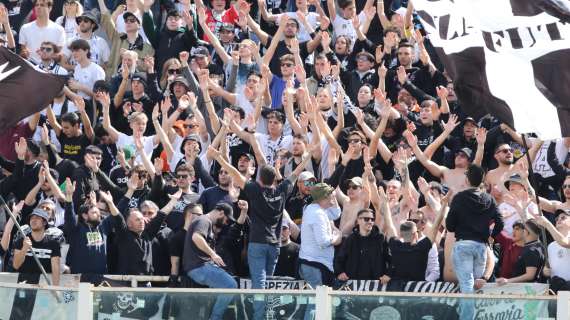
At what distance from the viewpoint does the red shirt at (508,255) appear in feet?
56.8

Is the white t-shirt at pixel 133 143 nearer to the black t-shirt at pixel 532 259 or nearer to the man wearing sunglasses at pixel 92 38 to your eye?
the man wearing sunglasses at pixel 92 38

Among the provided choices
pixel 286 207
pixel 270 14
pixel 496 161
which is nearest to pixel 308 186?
pixel 286 207

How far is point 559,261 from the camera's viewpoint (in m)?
16.8

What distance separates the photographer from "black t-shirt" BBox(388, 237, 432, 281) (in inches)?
682

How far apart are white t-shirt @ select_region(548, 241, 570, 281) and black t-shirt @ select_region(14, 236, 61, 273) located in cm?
552

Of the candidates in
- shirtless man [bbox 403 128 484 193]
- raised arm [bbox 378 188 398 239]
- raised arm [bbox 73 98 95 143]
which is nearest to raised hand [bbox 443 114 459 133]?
shirtless man [bbox 403 128 484 193]

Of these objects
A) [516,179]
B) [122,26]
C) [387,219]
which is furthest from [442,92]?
[122,26]

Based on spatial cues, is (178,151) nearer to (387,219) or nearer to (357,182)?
(357,182)

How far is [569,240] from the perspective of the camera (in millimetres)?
16656

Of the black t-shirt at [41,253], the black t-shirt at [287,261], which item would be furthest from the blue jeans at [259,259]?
the black t-shirt at [41,253]

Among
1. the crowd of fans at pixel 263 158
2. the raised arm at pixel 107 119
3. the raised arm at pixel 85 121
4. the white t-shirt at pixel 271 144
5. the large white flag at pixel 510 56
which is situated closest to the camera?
the large white flag at pixel 510 56

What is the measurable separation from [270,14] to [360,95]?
370 cm

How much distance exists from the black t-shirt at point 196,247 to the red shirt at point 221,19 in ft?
22.0

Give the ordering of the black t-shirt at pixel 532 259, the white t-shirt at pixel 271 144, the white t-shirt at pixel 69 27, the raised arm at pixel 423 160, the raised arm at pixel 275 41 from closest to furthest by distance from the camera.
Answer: the black t-shirt at pixel 532 259 < the raised arm at pixel 423 160 < the white t-shirt at pixel 271 144 < the raised arm at pixel 275 41 < the white t-shirt at pixel 69 27
